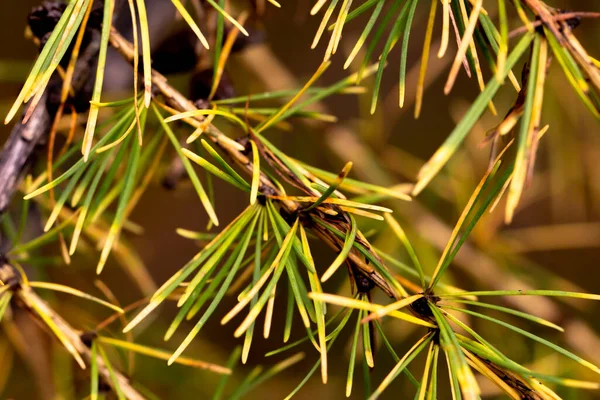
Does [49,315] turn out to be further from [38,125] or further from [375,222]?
[375,222]

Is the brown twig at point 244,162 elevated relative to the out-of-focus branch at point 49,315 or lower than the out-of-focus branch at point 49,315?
elevated

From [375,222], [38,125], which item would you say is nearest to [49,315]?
[38,125]

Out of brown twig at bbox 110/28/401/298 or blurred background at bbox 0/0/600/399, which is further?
blurred background at bbox 0/0/600/399

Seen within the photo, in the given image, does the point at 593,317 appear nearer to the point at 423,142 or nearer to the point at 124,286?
the point at 423,142

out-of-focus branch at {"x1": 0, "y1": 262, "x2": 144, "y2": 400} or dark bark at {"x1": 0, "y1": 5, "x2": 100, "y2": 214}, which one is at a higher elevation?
dark bark at {"x1": 0, "y1": 5, "x2": 100, "y2": 214}

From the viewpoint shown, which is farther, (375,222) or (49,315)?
(375,222)

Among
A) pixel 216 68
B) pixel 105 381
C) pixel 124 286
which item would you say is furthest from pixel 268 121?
pixel 124 286
